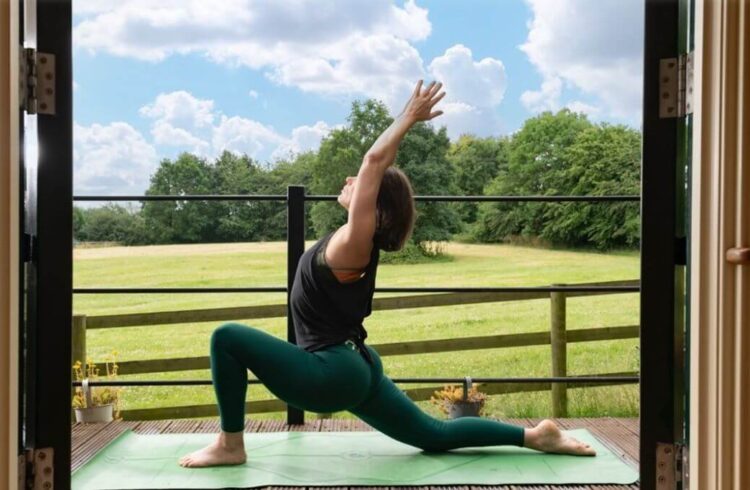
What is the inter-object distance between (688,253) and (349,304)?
1378 mm

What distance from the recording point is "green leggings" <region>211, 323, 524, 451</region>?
2.51m

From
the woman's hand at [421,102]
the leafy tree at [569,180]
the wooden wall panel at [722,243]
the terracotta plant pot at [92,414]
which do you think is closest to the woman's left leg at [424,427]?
the woman's hand at [421,102]

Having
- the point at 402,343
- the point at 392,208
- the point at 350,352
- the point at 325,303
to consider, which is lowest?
the point at 402,343

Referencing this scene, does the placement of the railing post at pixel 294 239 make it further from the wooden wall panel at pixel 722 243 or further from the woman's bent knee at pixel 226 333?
the wooden wall panel at pixel 722 243

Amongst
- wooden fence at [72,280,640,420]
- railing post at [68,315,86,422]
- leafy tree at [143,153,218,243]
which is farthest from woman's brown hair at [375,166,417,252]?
leafy tree at [143,153,218,243]

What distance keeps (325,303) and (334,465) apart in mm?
536

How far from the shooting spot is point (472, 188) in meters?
7.88

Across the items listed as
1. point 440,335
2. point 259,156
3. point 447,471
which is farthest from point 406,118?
point 440,335

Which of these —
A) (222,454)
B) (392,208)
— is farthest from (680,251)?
(222,454)

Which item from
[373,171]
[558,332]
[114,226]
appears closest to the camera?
[373,171]

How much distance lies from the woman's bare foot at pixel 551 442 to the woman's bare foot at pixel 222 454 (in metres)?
0.96

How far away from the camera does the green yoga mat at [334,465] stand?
2.34 meters

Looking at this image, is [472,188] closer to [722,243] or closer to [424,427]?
[424,427]

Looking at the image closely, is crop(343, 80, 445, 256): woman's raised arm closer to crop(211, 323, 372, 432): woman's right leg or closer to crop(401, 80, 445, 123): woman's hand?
crop(401, 80, 445, 123): woman's hand
